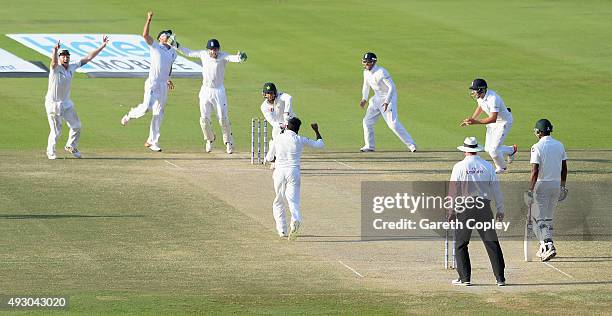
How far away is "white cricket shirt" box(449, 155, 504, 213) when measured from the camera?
745 inches

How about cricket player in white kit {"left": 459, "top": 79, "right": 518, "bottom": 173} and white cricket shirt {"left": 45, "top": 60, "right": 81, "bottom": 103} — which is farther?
white cricket shirt {"left": 45, "top": 60, "right": 81, "bottom": 103}

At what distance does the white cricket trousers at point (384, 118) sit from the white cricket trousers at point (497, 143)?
8.87 ft

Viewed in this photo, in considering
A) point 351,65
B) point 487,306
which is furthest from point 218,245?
point 351,65

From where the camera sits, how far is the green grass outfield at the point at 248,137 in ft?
61.3

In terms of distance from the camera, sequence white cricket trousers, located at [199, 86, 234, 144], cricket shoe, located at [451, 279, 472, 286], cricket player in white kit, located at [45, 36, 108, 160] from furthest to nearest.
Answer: white cricket trousers, located at [199, 86, 234, 144]
cricket player in white kit, located at [45, 36, 108, 160]
cricket shoe, located at [451, 279, 472, 286]

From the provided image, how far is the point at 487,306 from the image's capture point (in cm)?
1805

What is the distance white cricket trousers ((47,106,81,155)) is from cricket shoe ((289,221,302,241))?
785 cm

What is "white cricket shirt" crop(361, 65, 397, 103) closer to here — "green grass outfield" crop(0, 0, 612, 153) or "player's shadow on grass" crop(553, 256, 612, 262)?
"green grass outfield" crop(0, 0, 612, 153)

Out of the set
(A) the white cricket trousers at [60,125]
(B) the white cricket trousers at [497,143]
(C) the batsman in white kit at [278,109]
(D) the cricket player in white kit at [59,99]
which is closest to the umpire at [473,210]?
(C) the batsman in white kit at [278,109]

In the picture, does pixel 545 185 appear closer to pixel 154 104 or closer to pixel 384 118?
pixel 384 118

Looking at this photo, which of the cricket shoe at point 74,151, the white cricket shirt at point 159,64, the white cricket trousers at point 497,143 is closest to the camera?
the white cricket trousers at point 497,143

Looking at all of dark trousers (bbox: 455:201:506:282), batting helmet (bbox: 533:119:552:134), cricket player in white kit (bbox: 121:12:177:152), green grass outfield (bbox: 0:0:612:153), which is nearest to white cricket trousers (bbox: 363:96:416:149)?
green grass outfield (bbox: 0:0:612:153)

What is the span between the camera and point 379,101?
2966cm

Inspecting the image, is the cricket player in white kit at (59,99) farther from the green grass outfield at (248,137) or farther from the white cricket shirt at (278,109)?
the white cricket shirt at (278,109)
